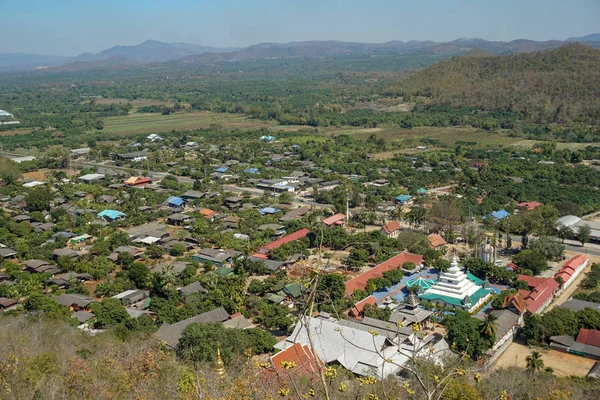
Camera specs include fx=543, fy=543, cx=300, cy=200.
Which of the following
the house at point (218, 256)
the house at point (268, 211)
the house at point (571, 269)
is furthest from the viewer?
the house at point (268, 211)

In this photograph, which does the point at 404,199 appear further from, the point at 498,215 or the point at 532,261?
the point at 532,261

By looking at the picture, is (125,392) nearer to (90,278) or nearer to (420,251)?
(90,278)

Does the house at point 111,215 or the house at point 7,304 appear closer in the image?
the house at point 7,304

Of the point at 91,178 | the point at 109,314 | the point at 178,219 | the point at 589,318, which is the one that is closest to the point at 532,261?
the point at 589,318

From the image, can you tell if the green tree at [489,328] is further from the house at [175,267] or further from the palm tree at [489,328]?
the house at [175,267]

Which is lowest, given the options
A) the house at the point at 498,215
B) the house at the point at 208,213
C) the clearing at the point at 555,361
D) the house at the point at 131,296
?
the clearing at the point at 555,361

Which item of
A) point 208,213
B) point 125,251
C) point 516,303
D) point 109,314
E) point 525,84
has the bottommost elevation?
point 208,213

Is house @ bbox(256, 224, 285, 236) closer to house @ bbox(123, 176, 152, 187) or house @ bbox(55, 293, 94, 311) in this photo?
house @ bbox(55, 293, 94, 311)

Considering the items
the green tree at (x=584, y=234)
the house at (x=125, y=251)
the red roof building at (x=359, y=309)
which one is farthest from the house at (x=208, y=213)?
the green tree at (x=584, y=234)
